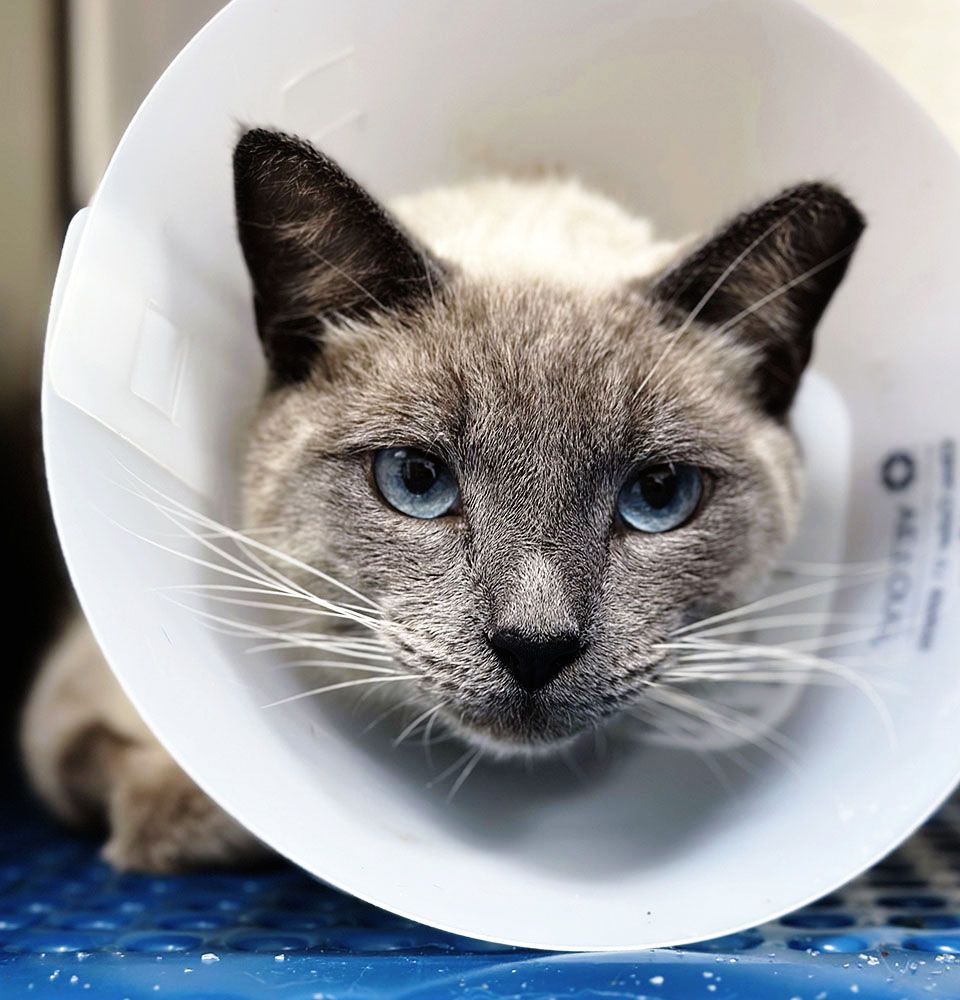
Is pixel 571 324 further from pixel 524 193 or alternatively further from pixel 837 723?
pixel 837 723

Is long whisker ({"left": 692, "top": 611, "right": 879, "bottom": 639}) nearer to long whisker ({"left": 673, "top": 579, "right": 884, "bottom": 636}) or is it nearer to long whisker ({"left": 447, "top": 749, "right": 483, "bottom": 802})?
long whisker ({"left": 673, "top": 579, "right": 884, "bottom": 636})

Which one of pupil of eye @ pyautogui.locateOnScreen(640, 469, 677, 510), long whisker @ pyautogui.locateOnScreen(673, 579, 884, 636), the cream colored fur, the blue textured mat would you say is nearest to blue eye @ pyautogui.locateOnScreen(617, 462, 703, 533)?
pupil of eye @ pyautogui.locateOnScreen(640, 469, 677, 510)

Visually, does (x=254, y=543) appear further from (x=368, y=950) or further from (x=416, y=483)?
(x=368, y=950)

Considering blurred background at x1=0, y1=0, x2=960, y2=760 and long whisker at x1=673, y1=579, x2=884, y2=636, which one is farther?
blurred background at x1=0, y1=0, x2=960, y2=760

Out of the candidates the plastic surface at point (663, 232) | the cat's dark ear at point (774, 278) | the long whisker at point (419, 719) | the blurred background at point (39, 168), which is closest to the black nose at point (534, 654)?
the long whisker at point (419, 719)

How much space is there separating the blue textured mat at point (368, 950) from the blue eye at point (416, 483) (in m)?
0.46

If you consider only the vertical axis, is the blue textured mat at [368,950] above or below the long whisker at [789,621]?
below

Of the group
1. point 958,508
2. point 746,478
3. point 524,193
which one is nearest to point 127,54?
point 524,193

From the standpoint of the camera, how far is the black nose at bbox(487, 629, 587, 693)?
113cm

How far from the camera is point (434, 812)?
4.34 feet

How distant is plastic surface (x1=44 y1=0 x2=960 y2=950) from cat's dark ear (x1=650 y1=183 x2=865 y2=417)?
16 centimetres

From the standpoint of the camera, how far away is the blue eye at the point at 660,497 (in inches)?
51.5

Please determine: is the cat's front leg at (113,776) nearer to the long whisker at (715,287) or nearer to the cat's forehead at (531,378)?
the cat's forehead at (531,378)

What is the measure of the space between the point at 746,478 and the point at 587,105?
1.95 feet
